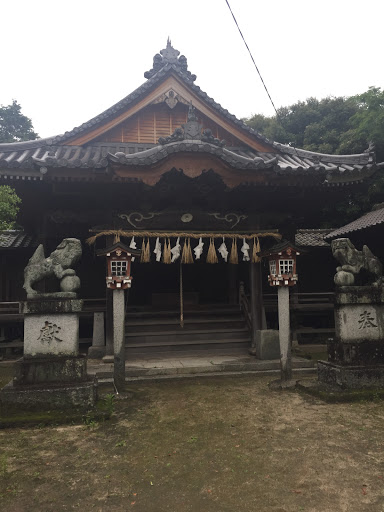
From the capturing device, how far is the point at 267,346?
10.2m

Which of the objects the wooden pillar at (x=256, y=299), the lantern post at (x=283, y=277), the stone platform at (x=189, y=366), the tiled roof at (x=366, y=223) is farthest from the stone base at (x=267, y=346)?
the tiled roof at (x=366, y=223)

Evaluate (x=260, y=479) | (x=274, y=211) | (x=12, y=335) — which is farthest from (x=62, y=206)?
(x=260, y=479)

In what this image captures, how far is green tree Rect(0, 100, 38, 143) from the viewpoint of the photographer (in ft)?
137

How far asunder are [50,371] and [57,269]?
6.20 feet

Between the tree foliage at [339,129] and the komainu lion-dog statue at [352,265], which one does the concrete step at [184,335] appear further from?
the tree foliage at [339,129]

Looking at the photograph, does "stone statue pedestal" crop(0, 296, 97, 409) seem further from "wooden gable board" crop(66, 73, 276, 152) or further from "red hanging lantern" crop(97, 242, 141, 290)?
"wooden gable board" crop(66, 73, 276, 152)

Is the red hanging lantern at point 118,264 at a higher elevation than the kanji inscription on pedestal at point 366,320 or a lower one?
higher

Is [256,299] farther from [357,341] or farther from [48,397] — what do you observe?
[48,397]

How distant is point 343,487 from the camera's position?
3766 millimetres

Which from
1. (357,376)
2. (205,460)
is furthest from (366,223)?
(205,460)

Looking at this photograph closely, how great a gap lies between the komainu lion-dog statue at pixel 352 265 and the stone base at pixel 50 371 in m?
5.44

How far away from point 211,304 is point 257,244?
4.73 metres

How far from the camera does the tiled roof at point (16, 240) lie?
43.6ft

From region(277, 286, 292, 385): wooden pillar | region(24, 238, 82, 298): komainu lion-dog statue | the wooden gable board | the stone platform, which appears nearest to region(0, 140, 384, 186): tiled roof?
the wooden gable board
